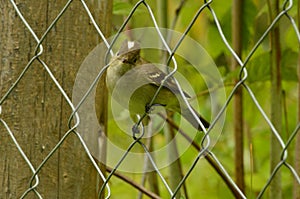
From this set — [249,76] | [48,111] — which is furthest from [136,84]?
[249,76]

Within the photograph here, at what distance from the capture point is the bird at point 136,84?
1672 mm

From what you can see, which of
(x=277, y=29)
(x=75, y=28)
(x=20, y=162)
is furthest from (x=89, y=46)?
(x=277, y=29)

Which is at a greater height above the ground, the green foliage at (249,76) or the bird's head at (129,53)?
the bird's head at (129,53)

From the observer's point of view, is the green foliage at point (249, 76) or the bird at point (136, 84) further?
the green foliage at point (249, 76)

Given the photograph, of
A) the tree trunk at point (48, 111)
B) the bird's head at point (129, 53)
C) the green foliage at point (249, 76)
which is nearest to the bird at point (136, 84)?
the bird's head at point (129, 53)

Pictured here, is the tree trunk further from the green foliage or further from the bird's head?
the green foliage

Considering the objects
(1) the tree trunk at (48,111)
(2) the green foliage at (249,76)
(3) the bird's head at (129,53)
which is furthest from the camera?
(2) the green foliage at (249,76)

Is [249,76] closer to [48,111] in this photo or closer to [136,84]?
[136,84]

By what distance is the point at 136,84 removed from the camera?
1.74 meters

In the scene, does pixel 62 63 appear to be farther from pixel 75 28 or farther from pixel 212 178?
pixel 212 178

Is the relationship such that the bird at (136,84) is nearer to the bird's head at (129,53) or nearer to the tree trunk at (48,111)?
the bird's head at (129,53)

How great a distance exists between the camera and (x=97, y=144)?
1625mm

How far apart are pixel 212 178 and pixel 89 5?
135 cm

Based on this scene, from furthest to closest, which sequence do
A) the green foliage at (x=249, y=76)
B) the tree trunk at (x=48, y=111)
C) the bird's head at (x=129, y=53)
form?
the green foliage at (x=249, y=76), the bird's head at (x=129, y=53), the tree trunk at (x=48, y=111)
